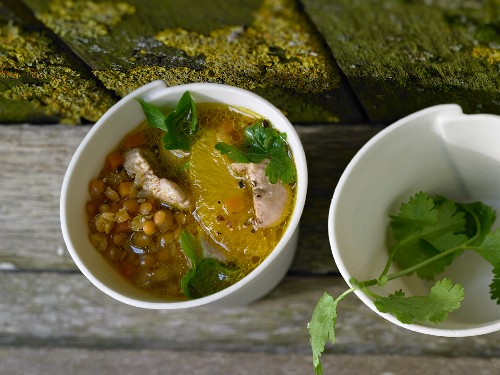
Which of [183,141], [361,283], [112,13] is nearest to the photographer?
[112,13]

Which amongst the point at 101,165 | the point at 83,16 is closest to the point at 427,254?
the point at 101,165

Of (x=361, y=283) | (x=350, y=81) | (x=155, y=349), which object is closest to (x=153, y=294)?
(x=155, y=349)

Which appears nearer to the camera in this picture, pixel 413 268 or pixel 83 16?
pixel 83 16

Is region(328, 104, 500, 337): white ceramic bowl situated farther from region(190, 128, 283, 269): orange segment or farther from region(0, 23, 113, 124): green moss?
region(0, 23, 113, 124): green moss

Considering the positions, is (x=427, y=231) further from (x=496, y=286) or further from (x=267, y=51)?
(x=267, y=51)

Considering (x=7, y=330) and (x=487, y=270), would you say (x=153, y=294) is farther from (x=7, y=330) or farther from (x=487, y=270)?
(x=487, y=270)

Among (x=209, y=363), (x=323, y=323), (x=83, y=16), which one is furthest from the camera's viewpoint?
(x=209, y=363)
